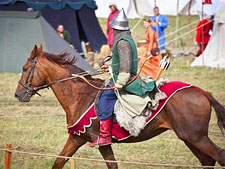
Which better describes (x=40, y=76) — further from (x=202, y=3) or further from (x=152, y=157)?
(x=202, y=3)

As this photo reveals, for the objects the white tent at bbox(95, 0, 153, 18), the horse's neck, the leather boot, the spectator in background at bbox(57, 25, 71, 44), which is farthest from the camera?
the white tent at bbox(95, 0, 153, 18)

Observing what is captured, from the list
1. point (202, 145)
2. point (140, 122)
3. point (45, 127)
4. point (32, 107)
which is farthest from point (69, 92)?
point (32, 107)

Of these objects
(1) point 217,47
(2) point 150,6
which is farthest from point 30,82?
(2) point 150,6

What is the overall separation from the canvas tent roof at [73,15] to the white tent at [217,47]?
3.97 meters

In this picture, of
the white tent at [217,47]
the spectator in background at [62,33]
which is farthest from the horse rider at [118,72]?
the white tent at [217,47]

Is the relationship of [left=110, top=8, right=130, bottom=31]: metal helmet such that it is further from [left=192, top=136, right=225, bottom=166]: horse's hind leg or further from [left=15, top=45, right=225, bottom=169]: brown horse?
[left=192, top=136, right=225, bottom=166]: horse's hind leg

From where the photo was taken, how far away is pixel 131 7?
25.8 metres

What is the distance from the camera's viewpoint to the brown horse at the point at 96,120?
6898 millimetres

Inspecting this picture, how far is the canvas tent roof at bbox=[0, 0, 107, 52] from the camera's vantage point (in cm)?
1855

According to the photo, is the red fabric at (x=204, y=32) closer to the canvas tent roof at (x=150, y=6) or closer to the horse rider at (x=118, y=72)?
the canvas tent roof at (x=150, y=6)

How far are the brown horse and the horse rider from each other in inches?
6.2

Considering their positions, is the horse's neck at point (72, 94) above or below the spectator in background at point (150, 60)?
above

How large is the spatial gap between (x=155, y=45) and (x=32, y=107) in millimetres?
5164

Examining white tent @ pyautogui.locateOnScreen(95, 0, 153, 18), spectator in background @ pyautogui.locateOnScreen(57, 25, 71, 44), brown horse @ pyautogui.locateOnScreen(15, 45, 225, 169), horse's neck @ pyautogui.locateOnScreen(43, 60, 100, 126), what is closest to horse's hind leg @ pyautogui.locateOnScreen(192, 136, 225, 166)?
brown horse @ pyautogui.locateOnScreen(15, 45, 225, 169)
